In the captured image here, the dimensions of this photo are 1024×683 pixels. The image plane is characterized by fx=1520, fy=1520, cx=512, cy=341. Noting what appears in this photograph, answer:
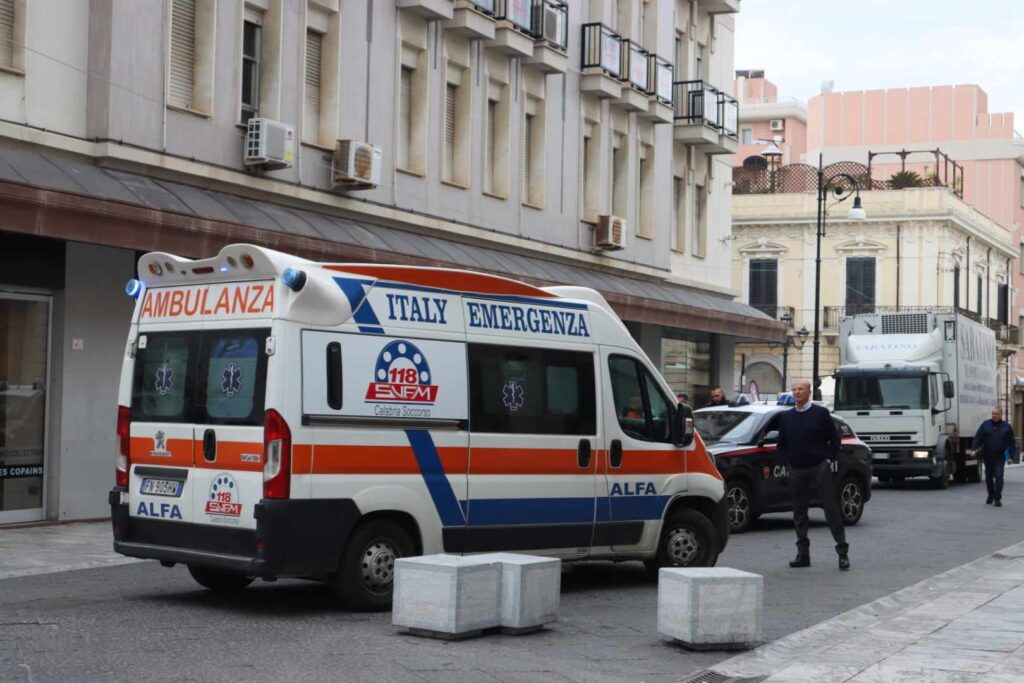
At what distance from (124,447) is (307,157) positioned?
36.5 feet

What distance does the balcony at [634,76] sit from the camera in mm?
31016

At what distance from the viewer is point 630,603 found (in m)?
12.0

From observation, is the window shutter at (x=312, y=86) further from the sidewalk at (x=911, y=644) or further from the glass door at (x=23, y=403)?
the sidewalk at (x=911, y=644)

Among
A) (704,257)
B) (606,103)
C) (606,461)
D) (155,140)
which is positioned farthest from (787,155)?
(606,461)

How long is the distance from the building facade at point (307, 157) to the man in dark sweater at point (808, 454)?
719 centimetres

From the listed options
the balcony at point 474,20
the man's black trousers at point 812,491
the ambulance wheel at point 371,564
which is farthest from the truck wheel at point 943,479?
the ambulance wheel at point 371,564

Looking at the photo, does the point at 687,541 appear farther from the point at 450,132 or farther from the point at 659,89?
the point at 659,89

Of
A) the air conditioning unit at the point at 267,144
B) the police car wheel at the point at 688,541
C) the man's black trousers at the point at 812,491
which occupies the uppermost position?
the air conditioning unit at the point at 267,144

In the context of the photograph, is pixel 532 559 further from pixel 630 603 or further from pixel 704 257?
pixel 704 257

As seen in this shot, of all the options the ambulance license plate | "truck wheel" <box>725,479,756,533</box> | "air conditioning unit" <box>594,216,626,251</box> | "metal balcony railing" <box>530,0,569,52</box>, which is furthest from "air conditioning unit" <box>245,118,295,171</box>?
"air conditioning unit" <box>594,216,626,251</box>

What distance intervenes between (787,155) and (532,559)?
76636 millimetres

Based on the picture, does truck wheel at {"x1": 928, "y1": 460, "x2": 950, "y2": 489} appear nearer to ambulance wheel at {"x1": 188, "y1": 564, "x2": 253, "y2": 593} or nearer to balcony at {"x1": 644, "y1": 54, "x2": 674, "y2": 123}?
A: balcony at {"x1": 644, "y1": 54, "x2": 674, "y2": 123}

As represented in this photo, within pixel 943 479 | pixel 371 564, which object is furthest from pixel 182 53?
pixel 943 479

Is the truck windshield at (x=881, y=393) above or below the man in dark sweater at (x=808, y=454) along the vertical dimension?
above
